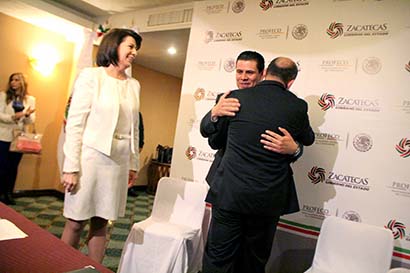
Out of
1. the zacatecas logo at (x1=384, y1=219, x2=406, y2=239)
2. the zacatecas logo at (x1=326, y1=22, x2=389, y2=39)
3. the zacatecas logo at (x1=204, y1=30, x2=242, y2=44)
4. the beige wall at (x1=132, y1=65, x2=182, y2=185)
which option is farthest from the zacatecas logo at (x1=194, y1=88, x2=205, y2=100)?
the beige wall at (x1=132, y1=65, x2=182, y2=185)

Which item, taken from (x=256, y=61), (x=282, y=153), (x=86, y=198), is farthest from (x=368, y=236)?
(x=86, y=198)

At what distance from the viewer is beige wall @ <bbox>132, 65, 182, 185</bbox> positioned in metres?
5.58

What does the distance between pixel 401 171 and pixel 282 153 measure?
3.12 ft

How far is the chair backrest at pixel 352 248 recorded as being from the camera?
1.71 meters

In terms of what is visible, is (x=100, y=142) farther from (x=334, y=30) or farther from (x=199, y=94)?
(x=334, y=30)

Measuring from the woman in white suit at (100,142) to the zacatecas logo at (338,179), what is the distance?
1.27 metres

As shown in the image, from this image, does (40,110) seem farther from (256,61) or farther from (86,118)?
(256,61)

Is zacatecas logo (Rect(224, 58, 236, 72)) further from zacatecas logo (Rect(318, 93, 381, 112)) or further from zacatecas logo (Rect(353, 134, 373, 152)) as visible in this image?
zacatecas logo (Rect(353, 134, 373, 152))

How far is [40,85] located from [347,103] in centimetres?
380

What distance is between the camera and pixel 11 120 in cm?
343

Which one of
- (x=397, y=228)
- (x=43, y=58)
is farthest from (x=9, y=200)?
(x=397, y=228)

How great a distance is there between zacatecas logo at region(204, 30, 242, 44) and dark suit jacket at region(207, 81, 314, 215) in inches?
48.3

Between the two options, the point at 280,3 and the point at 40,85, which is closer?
the point at 280,3

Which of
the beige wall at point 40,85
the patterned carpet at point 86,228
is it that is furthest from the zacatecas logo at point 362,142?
the beige wall at point 40,85
